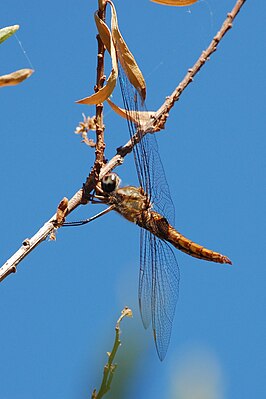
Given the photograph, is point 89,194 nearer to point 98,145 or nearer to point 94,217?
point 98,145

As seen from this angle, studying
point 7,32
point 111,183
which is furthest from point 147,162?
point 7,32

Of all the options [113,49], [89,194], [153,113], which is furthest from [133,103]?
[89,194]

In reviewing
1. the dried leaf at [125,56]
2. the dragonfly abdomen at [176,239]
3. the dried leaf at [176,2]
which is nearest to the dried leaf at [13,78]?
the dried leaf at [125,56]

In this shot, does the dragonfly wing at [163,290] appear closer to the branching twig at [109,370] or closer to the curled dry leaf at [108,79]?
the branching twig at [109,370]

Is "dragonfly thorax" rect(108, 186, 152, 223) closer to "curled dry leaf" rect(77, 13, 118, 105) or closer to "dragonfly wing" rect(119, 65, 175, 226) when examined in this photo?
"dragonfly wing" rect(119, 65, 175, 226)

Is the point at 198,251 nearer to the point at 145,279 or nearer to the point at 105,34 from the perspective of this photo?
the point at 145,279

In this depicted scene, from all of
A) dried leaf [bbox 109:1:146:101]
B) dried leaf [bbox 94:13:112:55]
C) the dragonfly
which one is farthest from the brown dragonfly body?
dried leaf [bbox 94:13:112:55]
